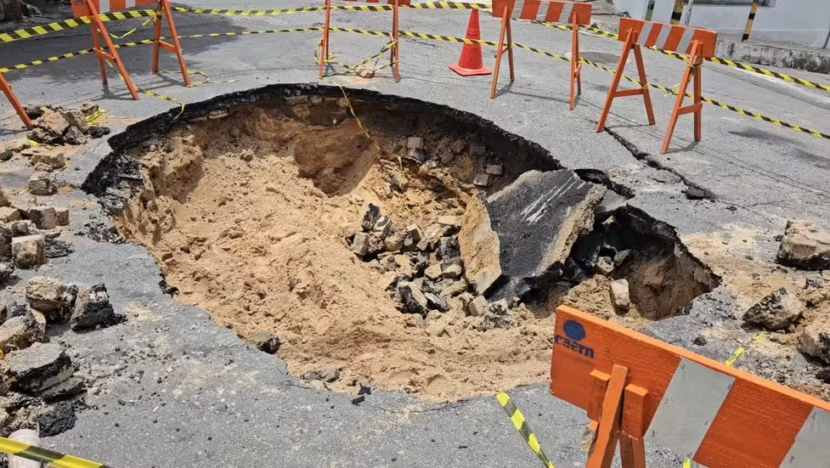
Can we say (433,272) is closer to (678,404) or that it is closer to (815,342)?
(815,342)

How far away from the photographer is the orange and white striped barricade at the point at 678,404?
199cm

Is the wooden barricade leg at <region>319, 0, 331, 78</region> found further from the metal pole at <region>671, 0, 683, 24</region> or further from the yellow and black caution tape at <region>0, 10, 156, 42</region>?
the metal pole at <region>671, 0, 683, 24</region>

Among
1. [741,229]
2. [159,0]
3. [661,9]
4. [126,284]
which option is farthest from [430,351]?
[661,9]

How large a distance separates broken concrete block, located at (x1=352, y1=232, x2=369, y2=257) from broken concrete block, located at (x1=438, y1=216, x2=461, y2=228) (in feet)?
2.96

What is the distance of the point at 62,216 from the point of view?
495cm

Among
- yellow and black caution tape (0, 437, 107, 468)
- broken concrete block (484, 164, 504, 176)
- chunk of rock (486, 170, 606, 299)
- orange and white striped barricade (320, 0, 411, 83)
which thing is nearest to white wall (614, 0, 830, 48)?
orange and white striped barricade (320, 0, 411, 83)

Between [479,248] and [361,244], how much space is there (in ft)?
4.42

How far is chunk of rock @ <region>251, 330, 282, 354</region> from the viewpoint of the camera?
14.2ft

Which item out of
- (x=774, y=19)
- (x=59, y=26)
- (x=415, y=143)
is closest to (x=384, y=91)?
(x=415, y=143)

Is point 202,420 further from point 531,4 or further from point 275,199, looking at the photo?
point 531,4

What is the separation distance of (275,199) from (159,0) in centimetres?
283

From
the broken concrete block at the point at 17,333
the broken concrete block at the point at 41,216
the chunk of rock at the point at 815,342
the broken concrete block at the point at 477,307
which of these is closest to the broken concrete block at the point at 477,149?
the broken concrete block at the point at 477,307

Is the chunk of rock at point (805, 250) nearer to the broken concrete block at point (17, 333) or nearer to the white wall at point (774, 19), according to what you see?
the broken concrete block at point (17, 333)

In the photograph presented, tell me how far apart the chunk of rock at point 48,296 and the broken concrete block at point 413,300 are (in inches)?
104
